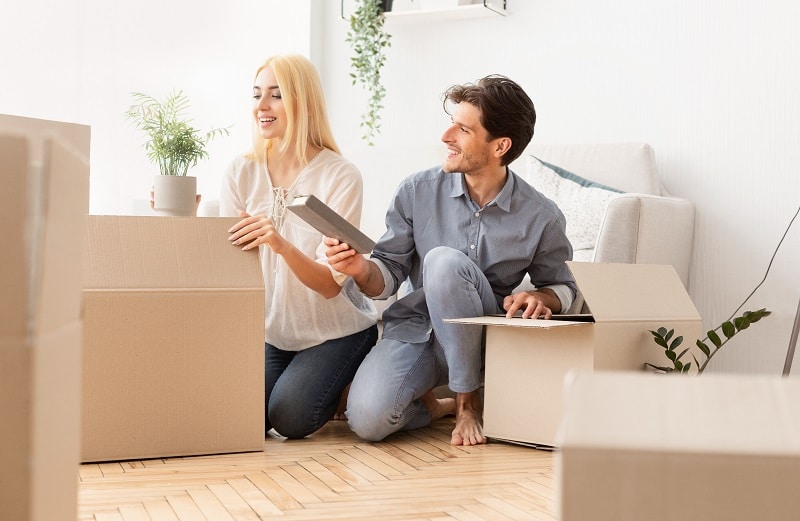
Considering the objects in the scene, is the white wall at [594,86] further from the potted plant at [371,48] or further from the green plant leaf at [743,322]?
the green plant leaf at [743,322]

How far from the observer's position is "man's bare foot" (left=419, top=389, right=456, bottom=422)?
7.60ft

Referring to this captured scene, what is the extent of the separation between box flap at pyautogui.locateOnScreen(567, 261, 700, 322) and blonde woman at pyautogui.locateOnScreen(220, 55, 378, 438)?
0.55m

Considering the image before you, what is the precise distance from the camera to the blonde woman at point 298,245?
7.01 ft

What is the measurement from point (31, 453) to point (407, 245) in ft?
5.61

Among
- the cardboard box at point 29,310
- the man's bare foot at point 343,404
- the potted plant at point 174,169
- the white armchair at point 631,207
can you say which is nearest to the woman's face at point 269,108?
the potted plant at point 174,169

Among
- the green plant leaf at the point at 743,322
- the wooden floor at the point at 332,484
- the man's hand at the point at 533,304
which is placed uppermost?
the man's hand at the point at 533,304

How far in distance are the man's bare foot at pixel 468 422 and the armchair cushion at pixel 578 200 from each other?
693mm

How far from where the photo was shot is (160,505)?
151 centimetres

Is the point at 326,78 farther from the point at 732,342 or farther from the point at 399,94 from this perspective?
the point at 732,342

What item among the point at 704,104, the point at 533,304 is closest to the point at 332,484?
the point at 533,304

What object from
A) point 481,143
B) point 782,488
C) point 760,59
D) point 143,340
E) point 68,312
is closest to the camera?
point 782,488

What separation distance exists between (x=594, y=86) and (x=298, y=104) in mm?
1362

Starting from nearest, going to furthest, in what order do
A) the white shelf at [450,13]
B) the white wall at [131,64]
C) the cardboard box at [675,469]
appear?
the cardboard box at [675,469] < the white wall at [131,64] < the white shelf at [450,13]

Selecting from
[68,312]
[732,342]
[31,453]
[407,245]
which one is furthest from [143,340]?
[732,342]
